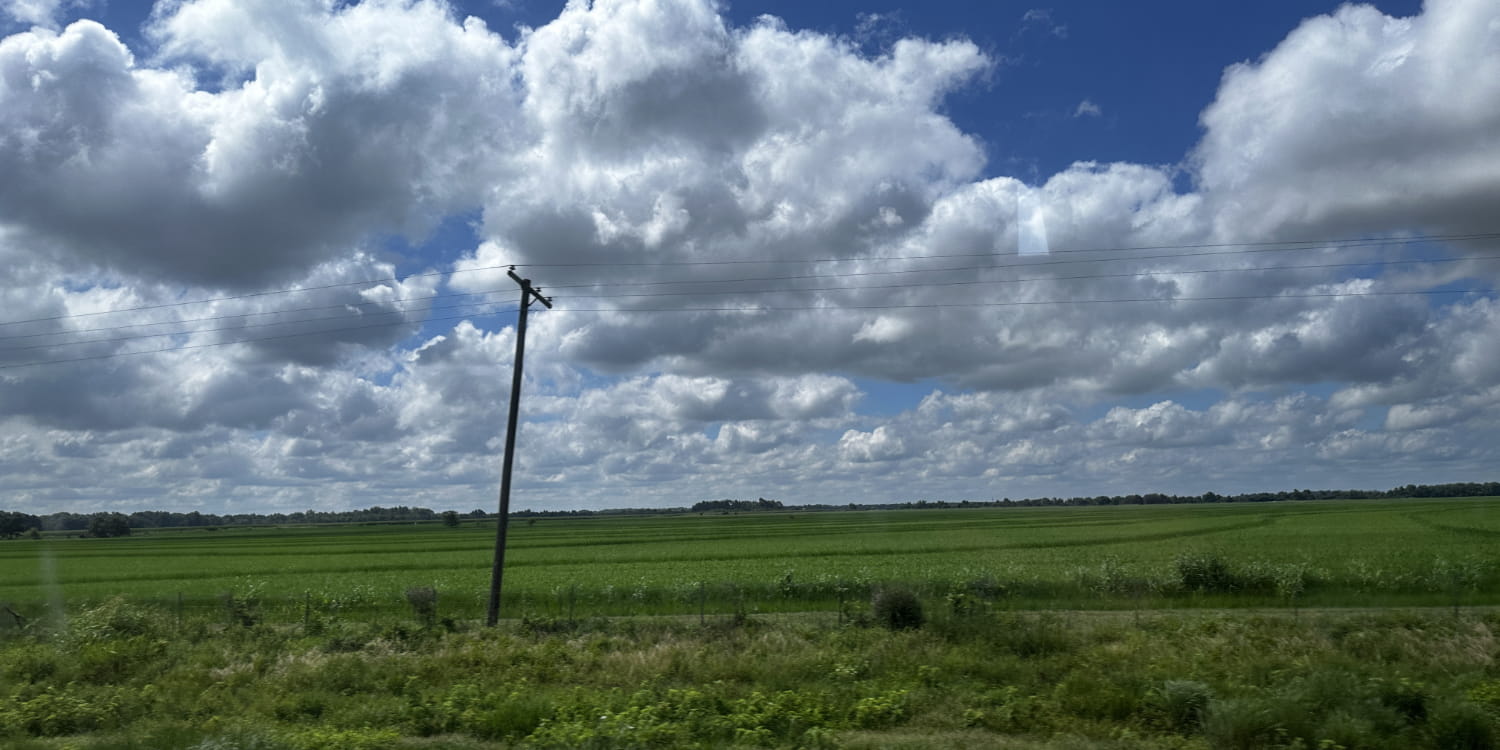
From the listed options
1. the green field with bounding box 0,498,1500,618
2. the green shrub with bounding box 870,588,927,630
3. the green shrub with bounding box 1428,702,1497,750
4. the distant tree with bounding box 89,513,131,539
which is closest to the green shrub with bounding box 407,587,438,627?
the green field with bounding box 0,498,1500,618

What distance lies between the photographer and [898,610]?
2461cm

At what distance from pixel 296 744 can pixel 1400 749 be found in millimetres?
15323

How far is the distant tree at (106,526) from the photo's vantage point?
13488cm

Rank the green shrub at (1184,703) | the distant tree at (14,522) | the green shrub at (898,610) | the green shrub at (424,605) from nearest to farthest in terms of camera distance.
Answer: the green shrub at (1184,703) → the green shrub at (898,610) → the green shrub at (424,605) → the distant tree at (14,522)

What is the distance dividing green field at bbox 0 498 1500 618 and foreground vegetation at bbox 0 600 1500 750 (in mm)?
6432

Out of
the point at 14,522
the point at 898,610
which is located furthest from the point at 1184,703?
the point at 14,522

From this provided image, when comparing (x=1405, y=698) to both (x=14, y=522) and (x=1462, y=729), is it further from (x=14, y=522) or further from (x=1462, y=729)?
(x=14, y=522)

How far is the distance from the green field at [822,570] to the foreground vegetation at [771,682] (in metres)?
6.43

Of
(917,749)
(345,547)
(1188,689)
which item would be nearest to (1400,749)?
(1188,689)

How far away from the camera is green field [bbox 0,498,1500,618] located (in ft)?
110

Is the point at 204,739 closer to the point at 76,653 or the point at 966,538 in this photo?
the point at 76,653

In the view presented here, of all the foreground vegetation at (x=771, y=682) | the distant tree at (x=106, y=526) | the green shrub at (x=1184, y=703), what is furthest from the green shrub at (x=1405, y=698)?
the distant tree at (x=106, y=526)

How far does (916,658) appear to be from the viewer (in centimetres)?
2039

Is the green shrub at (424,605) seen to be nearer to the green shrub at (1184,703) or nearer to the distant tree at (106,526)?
the green shrub at (1184,703)
